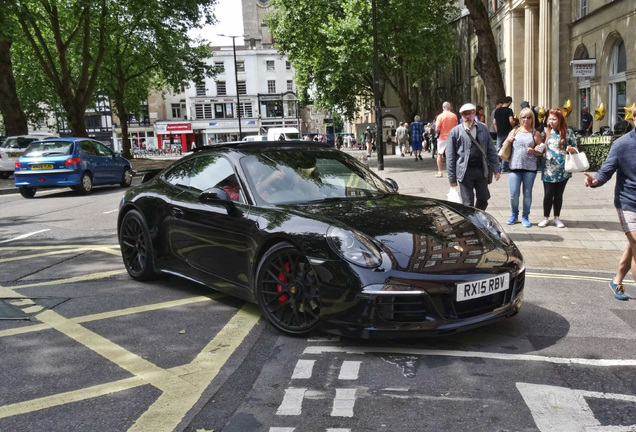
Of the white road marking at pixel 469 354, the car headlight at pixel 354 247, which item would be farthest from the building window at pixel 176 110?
the white road marking at pixel 469 354

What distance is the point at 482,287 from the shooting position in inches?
159

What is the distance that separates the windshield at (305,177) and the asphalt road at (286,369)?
1048mm

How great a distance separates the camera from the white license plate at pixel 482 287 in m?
3.94

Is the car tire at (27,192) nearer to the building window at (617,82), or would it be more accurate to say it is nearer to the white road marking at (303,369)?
the white road marking at (303,369)

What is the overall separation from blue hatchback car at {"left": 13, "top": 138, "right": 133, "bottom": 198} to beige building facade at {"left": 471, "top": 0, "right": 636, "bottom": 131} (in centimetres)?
1592

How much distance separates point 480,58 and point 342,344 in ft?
56.9

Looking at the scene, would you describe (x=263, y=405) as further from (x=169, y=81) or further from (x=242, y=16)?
(x=242, y=16)

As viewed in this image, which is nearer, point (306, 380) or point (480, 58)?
point (306, 380)

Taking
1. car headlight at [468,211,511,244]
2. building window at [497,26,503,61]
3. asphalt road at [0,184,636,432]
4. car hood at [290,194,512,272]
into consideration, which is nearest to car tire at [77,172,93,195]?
asphalt road at [0,184,636,432]

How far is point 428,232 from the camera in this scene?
171 inches

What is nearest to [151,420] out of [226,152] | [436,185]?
[226,152]

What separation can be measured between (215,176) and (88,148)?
1348 cm

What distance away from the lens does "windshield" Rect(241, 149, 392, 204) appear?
496cm

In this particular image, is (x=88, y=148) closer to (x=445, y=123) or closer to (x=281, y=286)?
(x=445, y=123)
